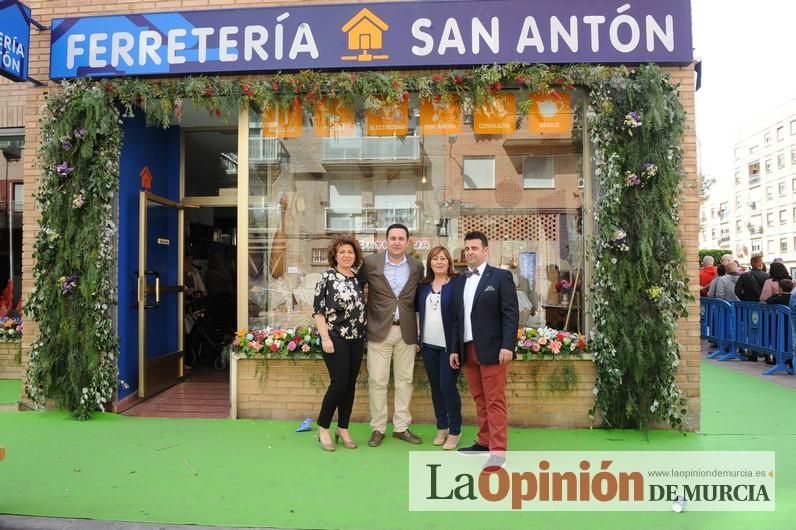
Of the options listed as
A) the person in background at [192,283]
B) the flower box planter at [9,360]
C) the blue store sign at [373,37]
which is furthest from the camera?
the person in background at [192,283]

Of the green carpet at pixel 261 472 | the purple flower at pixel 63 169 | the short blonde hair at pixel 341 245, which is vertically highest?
the purple flower at pixel 63 169

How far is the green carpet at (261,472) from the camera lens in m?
3.49

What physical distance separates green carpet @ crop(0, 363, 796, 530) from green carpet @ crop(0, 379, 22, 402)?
90 centimetres

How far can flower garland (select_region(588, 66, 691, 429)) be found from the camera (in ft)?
16.6

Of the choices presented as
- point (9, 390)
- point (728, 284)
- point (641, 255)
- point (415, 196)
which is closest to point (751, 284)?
point (728, 284)

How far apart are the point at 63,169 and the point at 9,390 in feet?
10.5

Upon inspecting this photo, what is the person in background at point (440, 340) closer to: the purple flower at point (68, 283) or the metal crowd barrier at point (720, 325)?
the purple flower at point (68, 283)

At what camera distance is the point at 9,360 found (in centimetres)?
750

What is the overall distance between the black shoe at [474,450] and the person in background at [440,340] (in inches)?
6.6

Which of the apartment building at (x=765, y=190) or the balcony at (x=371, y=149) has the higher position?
the apartment building at (x=765, y=190)

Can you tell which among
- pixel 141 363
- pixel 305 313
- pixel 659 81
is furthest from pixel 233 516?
pixel 659 81

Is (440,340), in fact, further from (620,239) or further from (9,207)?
(9,207)

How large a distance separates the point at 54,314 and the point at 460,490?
4413 millimetres

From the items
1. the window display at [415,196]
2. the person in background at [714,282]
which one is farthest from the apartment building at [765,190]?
the window display at [415,196]
